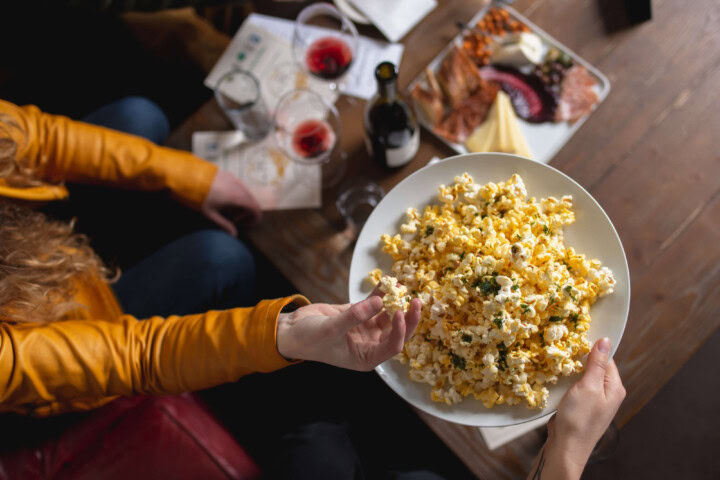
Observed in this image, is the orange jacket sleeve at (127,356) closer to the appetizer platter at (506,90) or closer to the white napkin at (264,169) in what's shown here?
the white napkin at (264,169)

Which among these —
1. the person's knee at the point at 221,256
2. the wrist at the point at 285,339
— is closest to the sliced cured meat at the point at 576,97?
the wrist at the point at 285,339

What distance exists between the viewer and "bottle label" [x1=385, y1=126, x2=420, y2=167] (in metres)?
1.16

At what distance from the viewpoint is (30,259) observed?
103 centimetres

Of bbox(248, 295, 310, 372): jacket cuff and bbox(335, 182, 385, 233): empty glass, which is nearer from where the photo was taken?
bbox(248, 295, 310, 372): jacket cuff

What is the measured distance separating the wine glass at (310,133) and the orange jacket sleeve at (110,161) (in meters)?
0.22

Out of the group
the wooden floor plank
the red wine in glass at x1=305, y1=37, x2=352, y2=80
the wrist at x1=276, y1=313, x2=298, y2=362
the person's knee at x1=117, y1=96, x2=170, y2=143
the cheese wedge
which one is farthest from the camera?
the person's knee at x1=117, y1=96, x2=170, y2=143

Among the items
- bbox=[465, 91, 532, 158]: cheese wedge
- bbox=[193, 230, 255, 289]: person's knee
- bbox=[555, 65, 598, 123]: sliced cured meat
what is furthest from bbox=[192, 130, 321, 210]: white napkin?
bbox=[555, 65, 598, 123]: sliced cured meat

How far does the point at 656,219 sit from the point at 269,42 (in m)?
1.14

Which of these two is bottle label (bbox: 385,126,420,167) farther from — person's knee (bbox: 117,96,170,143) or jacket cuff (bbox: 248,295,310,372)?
person's knee (bbox: 117,96,170,143)

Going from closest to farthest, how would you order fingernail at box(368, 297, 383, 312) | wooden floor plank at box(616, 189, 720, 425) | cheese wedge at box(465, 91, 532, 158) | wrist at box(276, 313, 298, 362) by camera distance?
fingernail at box(368, 297, 383, 312) → wrist at box(276, 313, 298, 362) → wooden floor plank at box(616, 189, 720, 425) → cheese wedge at box(465, 91, 532, 158)

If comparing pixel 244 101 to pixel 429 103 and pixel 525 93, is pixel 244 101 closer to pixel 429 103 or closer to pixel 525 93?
pixel 429 103

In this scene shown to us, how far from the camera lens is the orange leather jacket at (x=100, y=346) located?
97cm

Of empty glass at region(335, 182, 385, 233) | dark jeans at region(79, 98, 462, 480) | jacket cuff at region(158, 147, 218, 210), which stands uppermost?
empty glass at region(335, 182, 385, 233)

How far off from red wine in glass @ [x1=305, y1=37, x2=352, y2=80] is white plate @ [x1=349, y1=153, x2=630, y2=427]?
50 cm
